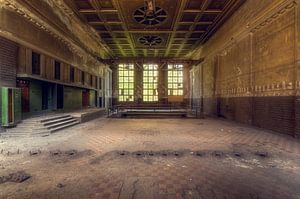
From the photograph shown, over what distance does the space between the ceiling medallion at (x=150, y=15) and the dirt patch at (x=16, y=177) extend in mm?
10354

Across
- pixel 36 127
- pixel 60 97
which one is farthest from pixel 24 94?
pixel 60 97

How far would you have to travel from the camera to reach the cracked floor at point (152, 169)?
2809 mm

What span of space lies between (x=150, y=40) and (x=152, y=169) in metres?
15.4

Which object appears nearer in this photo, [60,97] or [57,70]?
[57,70]

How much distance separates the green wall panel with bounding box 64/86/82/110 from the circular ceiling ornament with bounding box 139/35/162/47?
25.0ft

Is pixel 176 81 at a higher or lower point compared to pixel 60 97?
higher

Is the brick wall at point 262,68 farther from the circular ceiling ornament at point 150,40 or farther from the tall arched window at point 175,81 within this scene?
the tall arched window at point 175,81

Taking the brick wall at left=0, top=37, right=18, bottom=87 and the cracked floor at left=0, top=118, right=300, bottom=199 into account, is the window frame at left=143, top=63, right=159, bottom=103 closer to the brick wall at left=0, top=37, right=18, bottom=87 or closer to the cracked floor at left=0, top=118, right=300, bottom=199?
the brick wall at left=0, top=37, right=18, bottom=87

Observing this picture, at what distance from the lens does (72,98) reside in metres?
13.4

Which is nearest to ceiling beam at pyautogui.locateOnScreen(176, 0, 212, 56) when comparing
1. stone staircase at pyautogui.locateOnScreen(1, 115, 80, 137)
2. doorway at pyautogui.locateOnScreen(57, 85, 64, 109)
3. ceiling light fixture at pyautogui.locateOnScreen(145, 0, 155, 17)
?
ceiling light fixture at pyautogui.locateOnScreen(145, 0, 155, 17)

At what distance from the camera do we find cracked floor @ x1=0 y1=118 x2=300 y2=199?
281 centimetres

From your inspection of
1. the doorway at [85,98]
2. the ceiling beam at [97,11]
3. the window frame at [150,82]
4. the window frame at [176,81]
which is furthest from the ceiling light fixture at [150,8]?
the window frame at [176,81]

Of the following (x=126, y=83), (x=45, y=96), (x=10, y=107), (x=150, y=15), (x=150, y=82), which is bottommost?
(x=10, y=107)

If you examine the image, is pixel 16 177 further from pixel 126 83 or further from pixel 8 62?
pixel 126 83
